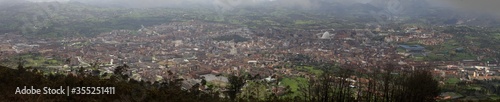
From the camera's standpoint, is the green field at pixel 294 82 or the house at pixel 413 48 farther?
the house at pixel 413 48

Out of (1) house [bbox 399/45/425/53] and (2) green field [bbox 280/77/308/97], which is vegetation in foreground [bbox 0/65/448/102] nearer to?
(2) green field [bbox 280/77/308/97]

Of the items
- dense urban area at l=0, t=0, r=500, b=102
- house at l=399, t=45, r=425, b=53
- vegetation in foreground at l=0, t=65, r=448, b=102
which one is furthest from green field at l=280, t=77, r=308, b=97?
house at l=399, t=45, r=425, b=53

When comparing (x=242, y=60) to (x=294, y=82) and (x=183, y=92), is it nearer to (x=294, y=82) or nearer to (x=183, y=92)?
(x=294, y=82)

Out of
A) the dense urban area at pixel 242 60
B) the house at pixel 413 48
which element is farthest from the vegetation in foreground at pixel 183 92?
the house at pixel 413 48

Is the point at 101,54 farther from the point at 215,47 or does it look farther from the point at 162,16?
the point at 162,16

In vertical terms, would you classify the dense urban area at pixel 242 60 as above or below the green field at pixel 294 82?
above

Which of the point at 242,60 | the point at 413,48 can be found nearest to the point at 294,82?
the point at 242,60

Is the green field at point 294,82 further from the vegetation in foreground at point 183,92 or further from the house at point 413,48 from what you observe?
the house at point 413,48

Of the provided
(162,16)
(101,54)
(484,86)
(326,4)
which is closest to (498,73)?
(484,86)
